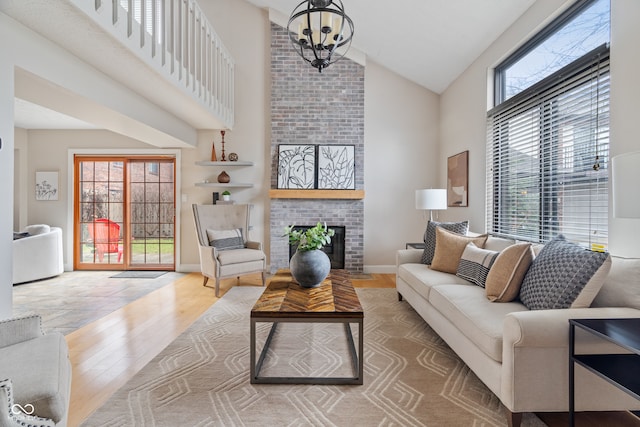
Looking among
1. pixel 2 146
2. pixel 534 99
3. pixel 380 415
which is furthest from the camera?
pixel 534 99

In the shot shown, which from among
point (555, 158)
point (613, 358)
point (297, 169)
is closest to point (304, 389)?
point (613, 358)

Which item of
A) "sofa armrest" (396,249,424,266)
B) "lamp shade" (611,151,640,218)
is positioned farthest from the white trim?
"lamp shade" (611,151,640,218)

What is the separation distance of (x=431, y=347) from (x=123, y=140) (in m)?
5.42

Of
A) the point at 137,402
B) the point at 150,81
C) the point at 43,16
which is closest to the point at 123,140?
the point at 150,81

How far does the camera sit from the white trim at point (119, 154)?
210 inches

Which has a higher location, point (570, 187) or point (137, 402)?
point (570, 187)

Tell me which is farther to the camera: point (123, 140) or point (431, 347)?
point (123, 140)

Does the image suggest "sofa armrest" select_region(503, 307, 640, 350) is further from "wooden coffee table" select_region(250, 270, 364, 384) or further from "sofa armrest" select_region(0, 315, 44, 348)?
"sofa armrest" select_region(0, 315, 44, 348)

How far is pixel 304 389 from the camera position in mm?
1971

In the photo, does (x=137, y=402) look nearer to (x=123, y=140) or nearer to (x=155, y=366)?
(x=155, y=366)

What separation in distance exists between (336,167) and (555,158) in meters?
2.91

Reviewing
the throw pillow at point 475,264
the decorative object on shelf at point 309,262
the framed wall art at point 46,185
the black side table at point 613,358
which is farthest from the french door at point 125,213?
the black side table at point 613,358

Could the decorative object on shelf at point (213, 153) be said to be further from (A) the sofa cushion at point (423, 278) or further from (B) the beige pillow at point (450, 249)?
(B) the beige pillow at point (450, 249)

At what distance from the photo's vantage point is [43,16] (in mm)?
2020
